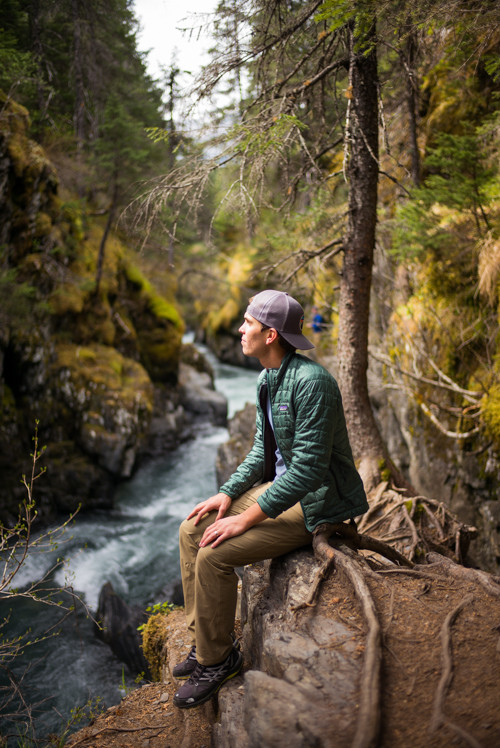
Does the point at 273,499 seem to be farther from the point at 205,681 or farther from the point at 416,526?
the point at 416,526

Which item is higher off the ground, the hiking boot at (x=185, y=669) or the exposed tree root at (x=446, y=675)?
the exposed tree root at (x=446, y=675)

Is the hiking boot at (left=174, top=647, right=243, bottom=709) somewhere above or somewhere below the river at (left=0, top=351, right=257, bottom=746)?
above

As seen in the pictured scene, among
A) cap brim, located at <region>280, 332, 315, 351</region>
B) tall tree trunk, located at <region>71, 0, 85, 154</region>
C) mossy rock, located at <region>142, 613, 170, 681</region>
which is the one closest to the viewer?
cap brim, located at <region>280, 332, 315, 351</region>

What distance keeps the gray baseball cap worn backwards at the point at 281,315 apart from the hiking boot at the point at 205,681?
80.5 inches

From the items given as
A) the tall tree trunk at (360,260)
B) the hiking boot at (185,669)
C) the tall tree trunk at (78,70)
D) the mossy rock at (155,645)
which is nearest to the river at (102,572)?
the mossy rock at (155,645)

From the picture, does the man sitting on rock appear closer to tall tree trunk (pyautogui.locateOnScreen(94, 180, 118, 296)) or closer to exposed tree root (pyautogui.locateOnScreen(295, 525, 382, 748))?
exposed tree root (pyautogui.locateOnScreen(295, 525, 382, 748))

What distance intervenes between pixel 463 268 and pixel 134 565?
303 inches

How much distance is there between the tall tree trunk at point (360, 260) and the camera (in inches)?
173

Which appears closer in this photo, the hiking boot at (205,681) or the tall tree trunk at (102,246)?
the hiking boot at (205,681)

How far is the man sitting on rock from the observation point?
2447 mm

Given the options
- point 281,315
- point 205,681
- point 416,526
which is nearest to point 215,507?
point 205,681

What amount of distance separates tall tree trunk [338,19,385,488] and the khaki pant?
256 centimetres

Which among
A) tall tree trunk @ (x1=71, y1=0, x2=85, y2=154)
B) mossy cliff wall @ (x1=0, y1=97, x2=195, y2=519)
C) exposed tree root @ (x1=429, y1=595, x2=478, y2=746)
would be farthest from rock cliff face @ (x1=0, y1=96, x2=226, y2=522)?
exposed tree root @ (x1=429, y1=595, x2=478, y2=746)

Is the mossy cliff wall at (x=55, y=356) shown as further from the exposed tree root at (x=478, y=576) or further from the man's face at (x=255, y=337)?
the exposed tree root at (x=478, y=576)
